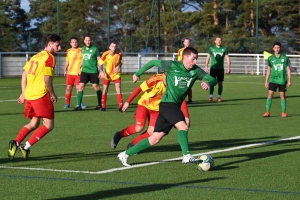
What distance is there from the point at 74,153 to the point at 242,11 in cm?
5270

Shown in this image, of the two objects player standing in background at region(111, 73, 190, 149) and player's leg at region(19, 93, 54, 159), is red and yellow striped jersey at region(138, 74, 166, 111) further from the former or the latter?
player's leg at region(19, 93, 54, 159)

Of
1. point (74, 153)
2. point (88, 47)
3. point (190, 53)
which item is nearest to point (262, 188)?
point (190, 53)

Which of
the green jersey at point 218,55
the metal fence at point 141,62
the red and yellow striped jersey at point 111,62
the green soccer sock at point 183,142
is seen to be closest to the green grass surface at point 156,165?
the green soccer sock at point 183,142

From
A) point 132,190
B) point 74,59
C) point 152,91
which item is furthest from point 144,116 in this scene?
point 74,59

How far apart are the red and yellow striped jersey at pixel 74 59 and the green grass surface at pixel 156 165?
2.52m

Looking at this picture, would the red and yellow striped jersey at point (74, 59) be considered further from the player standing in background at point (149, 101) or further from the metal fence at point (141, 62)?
the metal fence at point (141, 62)

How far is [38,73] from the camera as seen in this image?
33.4ft

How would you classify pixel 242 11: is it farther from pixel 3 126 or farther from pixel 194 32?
pixel 3 126

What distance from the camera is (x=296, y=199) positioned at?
764 centimetres

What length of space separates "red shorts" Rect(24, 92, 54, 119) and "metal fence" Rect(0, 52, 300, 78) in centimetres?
2719

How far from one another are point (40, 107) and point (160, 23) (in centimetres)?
5003

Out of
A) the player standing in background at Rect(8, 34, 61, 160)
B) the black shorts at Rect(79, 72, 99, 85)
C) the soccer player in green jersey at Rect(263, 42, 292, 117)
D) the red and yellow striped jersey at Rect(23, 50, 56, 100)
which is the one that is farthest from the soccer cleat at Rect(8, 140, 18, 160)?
the black shorts at Rect(79, 72, 99, 85)

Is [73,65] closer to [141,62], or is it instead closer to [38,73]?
[38,73]

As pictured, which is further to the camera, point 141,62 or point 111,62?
point 141,62
